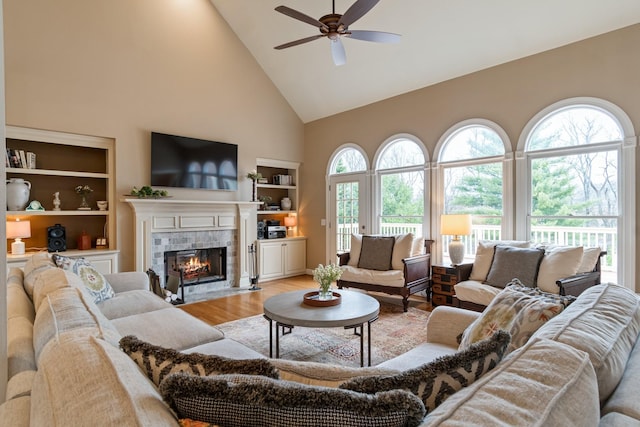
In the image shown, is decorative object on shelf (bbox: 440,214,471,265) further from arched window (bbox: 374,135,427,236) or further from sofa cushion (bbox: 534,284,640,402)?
sofa cushion (bbox: 534,284,640,402)

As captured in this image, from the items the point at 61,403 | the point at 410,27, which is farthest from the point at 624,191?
the point at 61,403

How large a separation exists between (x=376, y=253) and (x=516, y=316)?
3.39 metres

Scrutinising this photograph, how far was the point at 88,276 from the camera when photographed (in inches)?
111

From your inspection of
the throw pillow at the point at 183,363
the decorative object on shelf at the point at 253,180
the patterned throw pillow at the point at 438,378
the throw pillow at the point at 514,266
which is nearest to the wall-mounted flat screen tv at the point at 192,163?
the decorative object on shelf at the point at 253,180

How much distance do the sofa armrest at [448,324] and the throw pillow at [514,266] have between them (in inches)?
73.6

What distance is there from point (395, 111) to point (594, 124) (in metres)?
2.59

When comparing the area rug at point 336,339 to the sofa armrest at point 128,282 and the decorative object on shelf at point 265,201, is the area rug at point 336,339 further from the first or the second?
the decorative object on shelf at point 265,201

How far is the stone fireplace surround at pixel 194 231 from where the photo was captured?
4.80 metres

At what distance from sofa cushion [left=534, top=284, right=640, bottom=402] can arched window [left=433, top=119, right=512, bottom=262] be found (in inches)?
129

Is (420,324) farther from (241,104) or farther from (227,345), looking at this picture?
(241,104)

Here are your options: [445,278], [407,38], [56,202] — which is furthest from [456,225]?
[56,202]

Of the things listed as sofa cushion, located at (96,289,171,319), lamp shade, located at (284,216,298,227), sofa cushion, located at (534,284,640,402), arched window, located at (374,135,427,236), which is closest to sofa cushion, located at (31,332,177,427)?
sofa cushion, located at (534,284,640,402)

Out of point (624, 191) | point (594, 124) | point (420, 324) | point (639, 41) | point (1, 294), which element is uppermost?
point (639, 41)

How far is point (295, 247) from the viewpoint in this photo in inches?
267
